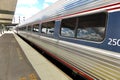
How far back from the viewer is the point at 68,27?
6.68 meters

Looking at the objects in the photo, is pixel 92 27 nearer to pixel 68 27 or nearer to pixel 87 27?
pixel 87 27

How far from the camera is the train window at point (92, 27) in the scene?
4439mm

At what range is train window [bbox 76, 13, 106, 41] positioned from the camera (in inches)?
175

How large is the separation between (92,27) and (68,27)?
1.79 meters

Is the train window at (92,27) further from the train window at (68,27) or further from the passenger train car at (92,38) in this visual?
the train window at (68,27)

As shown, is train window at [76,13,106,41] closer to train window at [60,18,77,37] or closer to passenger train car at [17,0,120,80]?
passenger train car at [17,0,120,80]

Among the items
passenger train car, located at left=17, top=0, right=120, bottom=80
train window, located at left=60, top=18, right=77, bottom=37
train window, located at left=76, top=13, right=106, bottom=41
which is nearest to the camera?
passenger train car, located at left=17, top=0, right=120, bottom=80

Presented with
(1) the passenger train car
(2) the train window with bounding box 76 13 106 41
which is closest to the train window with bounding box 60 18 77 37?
(1) the passenger train car

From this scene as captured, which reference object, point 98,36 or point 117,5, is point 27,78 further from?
point 117,5

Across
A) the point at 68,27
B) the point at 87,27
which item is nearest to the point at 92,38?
the point at 87,27

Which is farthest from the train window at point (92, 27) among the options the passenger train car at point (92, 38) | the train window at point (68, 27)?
the train window at point (68, 27)

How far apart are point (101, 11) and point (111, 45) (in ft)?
3.07

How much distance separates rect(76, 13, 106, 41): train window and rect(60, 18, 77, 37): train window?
0.38 metres

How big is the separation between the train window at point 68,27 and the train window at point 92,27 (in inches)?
14.9
